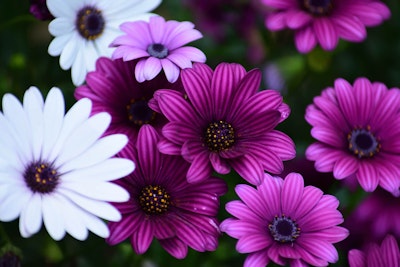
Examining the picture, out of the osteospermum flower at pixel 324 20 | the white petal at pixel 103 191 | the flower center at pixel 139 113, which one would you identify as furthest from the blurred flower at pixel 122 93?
the osteospermum flower at pixel 324 20

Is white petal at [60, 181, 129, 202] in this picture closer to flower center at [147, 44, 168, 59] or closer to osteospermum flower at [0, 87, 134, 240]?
osteospermum flower at [0, 87, 134, 240]

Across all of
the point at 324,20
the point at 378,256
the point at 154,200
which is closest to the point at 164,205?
the point at 154,200

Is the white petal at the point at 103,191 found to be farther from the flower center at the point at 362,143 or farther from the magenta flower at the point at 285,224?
the flower center at the point at 362,143

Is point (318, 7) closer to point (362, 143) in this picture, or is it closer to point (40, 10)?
point (362, 143)

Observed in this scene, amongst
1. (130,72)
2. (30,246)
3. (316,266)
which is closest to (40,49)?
(30,246)

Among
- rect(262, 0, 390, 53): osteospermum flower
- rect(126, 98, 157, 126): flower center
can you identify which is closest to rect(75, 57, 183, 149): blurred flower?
rect(126, 98, 157, 126): flower center

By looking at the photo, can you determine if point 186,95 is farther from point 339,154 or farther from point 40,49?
point 40,49
